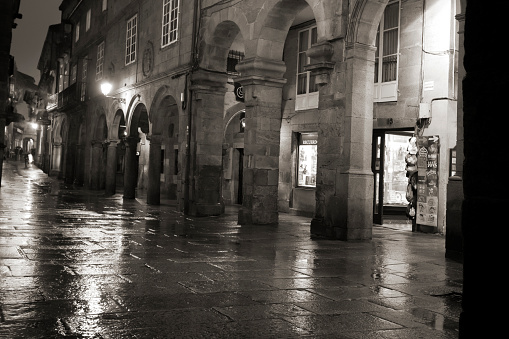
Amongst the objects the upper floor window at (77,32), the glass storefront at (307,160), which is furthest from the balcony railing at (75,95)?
the glass storefront at (307,160)

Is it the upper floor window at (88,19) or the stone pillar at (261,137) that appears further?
the upper floor window at (88,19)

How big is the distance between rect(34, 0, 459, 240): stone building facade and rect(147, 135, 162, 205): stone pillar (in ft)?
0.13

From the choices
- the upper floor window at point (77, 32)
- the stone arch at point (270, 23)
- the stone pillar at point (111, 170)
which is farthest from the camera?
the upper floor window at point (77, 32)

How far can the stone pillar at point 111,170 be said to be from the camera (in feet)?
72.4

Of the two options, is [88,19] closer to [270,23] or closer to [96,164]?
[96,164]

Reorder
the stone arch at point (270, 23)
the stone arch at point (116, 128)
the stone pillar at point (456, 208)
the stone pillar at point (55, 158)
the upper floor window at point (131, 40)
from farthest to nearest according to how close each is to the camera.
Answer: the stone pillar at point (55, 158)
the stone arch at point (116, 128)
the upper floor window at point (131, 40)
the stone arch at point (270, 23)
the stone pillar at point (456, 208)

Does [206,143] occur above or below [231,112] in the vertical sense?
below

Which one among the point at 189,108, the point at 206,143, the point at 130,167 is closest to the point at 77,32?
the point at 130,167

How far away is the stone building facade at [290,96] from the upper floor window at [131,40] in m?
0.08

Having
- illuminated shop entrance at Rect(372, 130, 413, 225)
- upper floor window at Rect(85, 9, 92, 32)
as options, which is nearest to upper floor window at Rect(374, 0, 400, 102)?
illuminated shop entrance at Rect(372, 130, 413, 225)

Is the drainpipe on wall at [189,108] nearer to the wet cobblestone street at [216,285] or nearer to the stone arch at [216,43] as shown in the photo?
the stone arch at [216,43]

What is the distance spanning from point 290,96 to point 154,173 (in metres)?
5.33

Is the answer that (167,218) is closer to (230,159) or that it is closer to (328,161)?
(328,161)

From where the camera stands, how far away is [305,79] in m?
16.8
